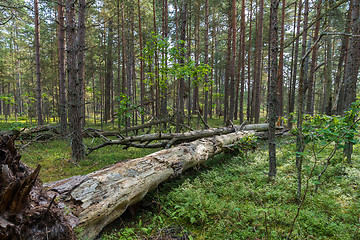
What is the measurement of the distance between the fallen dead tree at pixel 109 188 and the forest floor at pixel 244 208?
327mm

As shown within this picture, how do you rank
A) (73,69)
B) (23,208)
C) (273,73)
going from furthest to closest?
(73,69) < (273,73) < (23,208)

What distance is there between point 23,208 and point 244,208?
11.7 ft

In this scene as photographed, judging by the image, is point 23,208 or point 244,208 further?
point 244,208

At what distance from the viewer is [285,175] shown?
5.15 m

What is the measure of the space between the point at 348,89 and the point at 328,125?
9.36 feet

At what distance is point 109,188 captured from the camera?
119 inches

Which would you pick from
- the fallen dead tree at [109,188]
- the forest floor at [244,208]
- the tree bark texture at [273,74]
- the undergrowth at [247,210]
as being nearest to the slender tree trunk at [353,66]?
the forest floor at [244,208]

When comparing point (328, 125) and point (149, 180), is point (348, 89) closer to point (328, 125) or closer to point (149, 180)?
point (328, 125)

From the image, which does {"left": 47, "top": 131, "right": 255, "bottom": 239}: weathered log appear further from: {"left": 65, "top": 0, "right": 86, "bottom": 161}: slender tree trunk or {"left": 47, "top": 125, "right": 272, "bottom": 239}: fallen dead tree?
{"left": 65, "top": 0, "right": 86, "bottom": 161}: slender tree trunk

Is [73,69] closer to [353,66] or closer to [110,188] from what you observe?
[110,188]

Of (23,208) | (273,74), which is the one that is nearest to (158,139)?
(273,74)

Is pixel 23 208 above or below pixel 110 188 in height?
above

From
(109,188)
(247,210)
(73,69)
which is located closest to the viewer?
(109,188)

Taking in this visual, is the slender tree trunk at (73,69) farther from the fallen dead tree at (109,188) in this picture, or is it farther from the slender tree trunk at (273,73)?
the slender tree trunk at (273,73)
